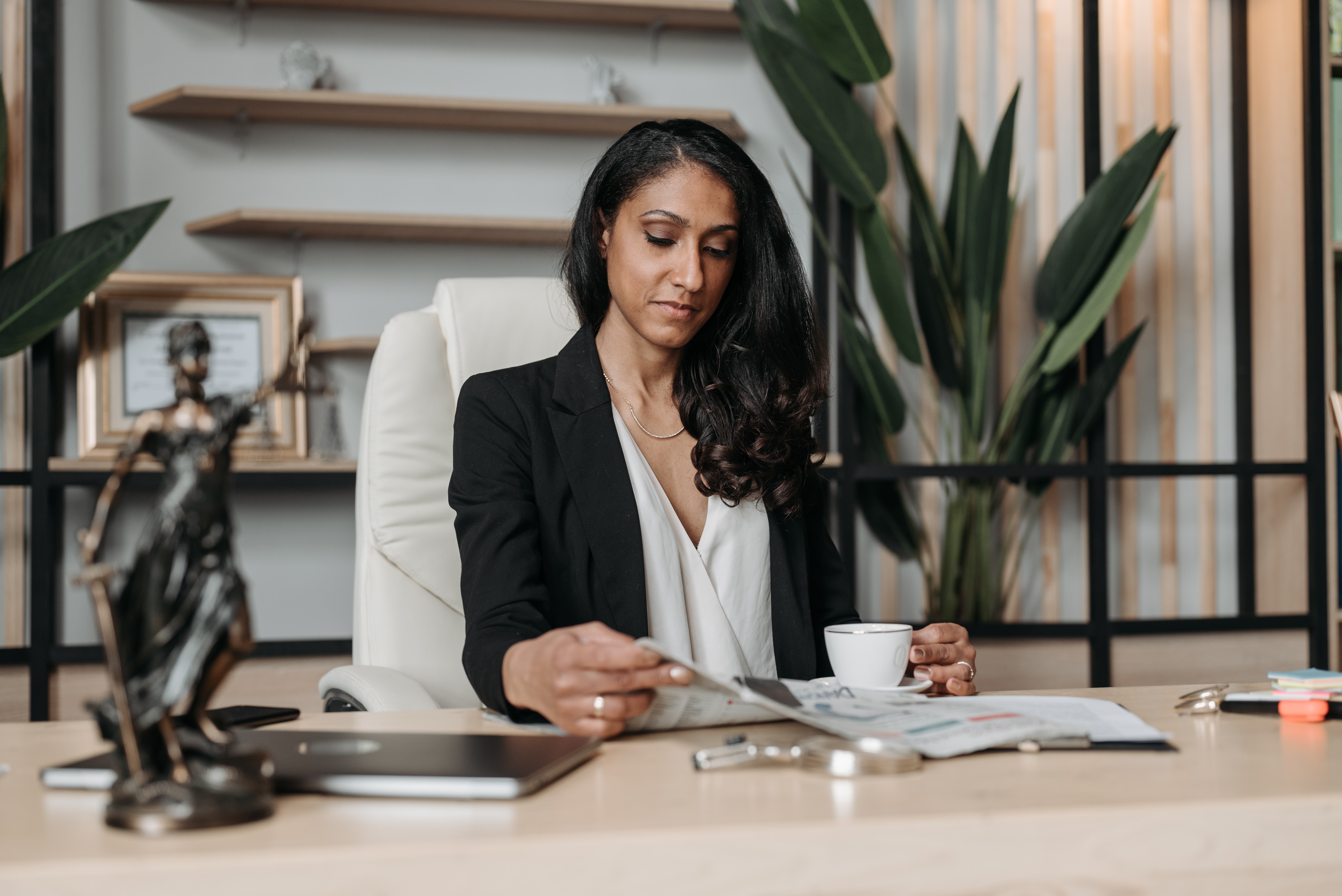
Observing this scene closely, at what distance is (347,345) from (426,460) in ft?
3.53

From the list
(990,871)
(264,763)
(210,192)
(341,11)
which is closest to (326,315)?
(210,192)

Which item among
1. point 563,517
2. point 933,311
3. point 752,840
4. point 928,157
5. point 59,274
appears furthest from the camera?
point 928,157

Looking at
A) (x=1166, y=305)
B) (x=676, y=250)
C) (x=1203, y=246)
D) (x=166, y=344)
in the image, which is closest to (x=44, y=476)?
(x=166, y=344)

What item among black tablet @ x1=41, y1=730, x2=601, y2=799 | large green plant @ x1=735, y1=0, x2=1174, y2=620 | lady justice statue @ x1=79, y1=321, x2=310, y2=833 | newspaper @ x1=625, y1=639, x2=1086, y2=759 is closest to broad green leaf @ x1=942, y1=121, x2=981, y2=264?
large green plant @ x1=735, y1=0, x2=1174, y2=620

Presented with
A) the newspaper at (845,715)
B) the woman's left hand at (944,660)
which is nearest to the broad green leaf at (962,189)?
the woman's left hand at (944,660)

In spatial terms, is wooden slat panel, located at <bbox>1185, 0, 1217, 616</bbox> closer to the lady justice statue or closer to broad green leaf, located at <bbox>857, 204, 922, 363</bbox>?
broad green leaf, located at <bbox>857, 204, 922, 363</bbox>

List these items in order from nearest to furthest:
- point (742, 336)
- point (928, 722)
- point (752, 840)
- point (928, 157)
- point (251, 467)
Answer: point (752, 840), point (928, 722), point (742, 336), point (251, 467), point (928, 157)

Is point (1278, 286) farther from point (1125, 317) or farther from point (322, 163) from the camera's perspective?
point (322, 163)

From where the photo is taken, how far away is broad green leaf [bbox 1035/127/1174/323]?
2416 millimetres

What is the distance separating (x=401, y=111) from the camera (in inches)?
96.7

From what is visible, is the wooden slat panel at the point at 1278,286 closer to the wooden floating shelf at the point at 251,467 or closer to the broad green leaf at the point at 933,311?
the broad green leaf at the point at 933,311

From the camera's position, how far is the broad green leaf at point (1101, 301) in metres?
2.44

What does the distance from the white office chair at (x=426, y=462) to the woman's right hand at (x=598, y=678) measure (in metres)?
0.48

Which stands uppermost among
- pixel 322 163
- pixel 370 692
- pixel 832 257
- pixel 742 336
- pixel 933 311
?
pixel 322 163
